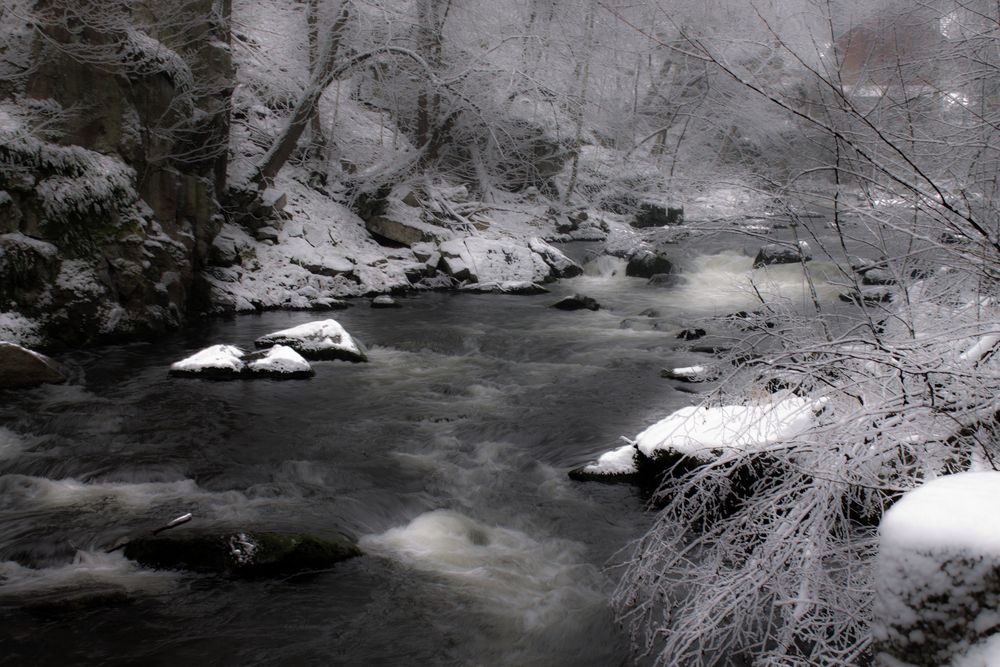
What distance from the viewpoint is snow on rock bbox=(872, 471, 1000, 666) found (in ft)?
5.55

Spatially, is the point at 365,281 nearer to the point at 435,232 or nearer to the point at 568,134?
the point at 435,232

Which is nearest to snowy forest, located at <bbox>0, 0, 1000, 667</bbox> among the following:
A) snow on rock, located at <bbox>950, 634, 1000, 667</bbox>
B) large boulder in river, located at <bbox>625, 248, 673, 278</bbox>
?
snow on rock, located at <bbox>950, 634, 1000, 667</bbox>

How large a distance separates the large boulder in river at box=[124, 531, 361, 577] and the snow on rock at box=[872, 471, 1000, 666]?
148 inches

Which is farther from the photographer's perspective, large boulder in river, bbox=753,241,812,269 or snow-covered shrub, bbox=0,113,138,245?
snow-covered shrub, bbox=0,113,138,245

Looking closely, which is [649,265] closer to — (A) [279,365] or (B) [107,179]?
(A) [279,365]

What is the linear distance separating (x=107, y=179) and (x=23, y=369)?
3.31 m

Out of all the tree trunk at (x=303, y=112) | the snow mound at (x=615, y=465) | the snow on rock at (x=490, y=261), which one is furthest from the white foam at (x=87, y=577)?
the snow on rock at (x=490, y=261)

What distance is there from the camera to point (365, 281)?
15.2 m

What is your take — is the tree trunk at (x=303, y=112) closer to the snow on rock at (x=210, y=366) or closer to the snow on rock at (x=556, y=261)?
the snow on rock at (x=556, y=261)

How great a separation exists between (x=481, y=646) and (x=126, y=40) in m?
10.2

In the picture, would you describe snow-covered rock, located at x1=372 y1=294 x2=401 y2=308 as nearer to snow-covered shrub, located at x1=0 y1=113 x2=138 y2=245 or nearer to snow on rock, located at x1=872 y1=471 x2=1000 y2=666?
snow-covered shrub, located at x1=0 y1=113 x2=138 y2=245

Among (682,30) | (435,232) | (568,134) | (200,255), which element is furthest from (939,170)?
(568,134)

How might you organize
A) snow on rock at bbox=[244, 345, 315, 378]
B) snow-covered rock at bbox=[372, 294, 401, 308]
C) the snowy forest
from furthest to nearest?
snow-covered rock at bbox=[372, 294, 401, 308] → snow on rock at bbox=[244, 345, 315, 378] → the snowy forest

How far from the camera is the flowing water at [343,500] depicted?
13.5ft
